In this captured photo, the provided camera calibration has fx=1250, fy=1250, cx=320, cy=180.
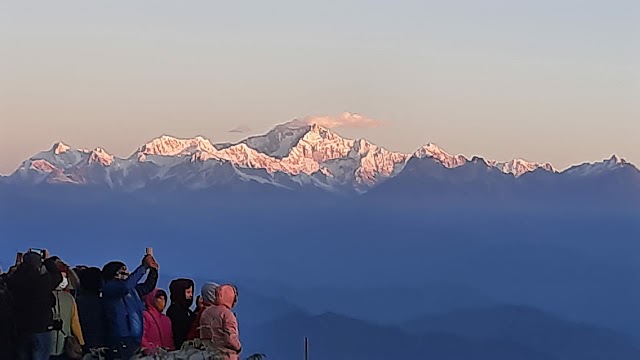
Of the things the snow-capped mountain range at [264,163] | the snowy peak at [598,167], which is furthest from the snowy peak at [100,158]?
the snowy peak at [598,167]

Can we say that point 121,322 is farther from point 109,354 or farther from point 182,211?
point 182,211

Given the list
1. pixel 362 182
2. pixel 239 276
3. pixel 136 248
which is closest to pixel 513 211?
pixel 362 182

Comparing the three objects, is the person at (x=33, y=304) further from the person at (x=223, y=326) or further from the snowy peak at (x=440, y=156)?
the snowy peak at (x=440, y=156)

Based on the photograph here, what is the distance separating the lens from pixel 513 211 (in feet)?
339

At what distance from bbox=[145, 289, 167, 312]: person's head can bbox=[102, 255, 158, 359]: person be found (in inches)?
12.7

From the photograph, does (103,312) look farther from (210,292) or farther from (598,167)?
(598,167)

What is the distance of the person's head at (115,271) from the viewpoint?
10.7m

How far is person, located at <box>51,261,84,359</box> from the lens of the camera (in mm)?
10383

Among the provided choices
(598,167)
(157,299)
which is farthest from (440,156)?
(157,299)

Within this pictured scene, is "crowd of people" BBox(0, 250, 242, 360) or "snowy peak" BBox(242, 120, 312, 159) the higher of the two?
"snowy peak" BBox(242, 120, 312, 159)

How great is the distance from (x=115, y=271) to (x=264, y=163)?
88.0 metres

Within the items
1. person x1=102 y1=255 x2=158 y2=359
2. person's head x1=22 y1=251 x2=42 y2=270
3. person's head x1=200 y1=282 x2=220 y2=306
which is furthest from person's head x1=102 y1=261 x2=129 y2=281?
person's head x1=200 y1=282 x2=220 y2=306

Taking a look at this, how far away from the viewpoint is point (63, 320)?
10.5 metres

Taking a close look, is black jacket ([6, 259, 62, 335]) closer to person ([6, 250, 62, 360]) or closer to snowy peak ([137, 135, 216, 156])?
person ([6, 250, 62, 360])
